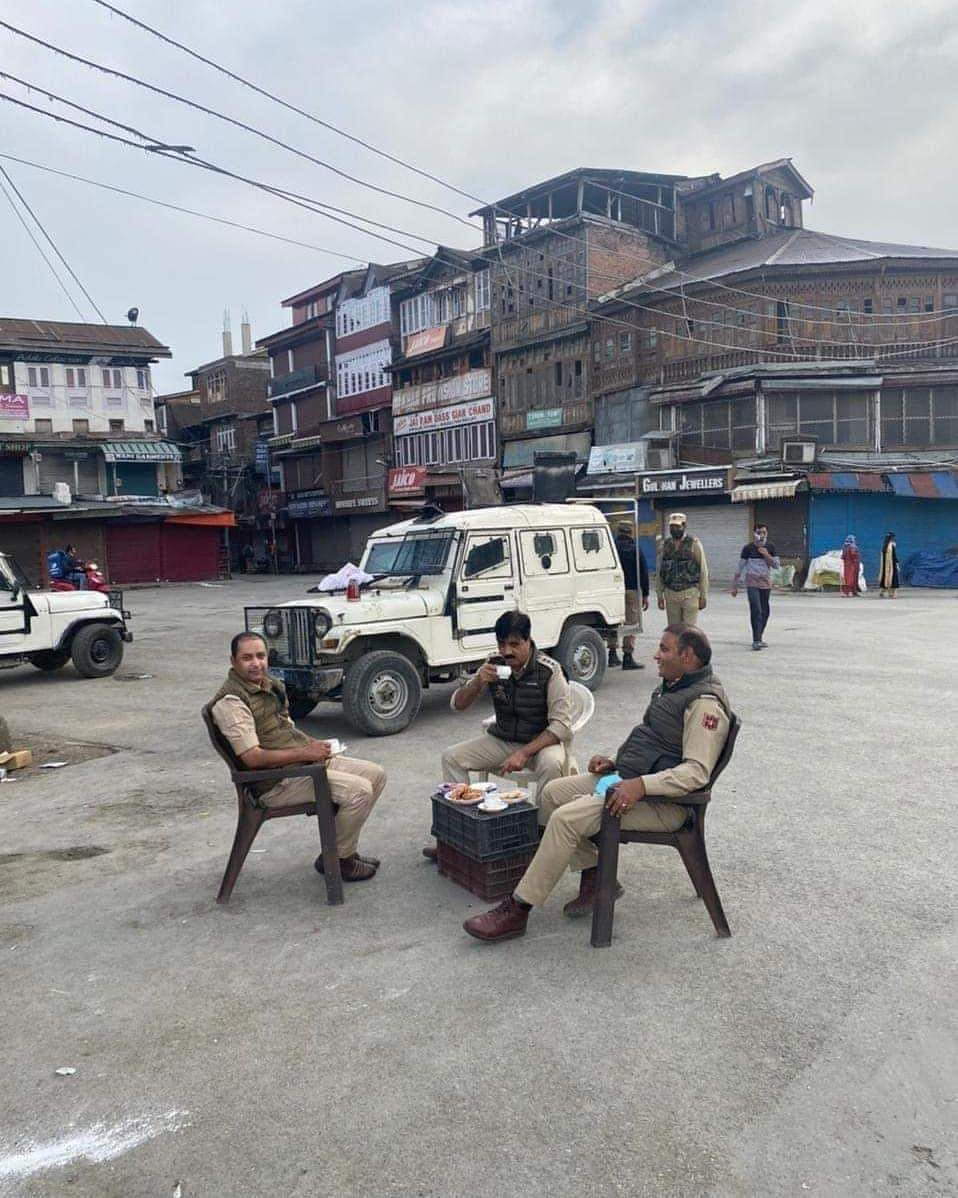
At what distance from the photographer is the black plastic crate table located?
453 cm

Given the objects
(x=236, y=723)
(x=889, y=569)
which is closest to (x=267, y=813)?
(x=236, y=723)

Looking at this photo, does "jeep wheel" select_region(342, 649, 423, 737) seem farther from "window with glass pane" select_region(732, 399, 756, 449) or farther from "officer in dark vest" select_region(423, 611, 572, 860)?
"window with glass pane" select_region(732, 399, 756, 449)

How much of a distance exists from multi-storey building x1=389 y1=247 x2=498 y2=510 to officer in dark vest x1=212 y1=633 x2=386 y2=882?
107 ft

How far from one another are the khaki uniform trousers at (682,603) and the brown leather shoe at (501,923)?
7.31m

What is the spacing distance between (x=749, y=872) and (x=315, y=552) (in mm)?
47104

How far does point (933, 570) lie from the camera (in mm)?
26266

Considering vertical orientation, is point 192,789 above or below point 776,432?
below

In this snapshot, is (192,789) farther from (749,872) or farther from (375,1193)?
(375,1193)

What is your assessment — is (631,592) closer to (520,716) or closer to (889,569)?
(520,716)

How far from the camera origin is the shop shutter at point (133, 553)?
39844 mm

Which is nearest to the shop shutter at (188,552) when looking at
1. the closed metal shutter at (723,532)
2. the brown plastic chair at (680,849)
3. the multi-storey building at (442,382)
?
the multi-storey building at (442,382)

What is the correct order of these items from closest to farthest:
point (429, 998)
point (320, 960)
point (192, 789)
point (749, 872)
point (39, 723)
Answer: point (429, 998) < point (320, 960) < point (749, 872) < point (192, 789) < point (39, 723)

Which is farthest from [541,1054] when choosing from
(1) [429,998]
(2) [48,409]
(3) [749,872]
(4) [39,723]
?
(2) [48,409]

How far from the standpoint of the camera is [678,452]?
3172cm
